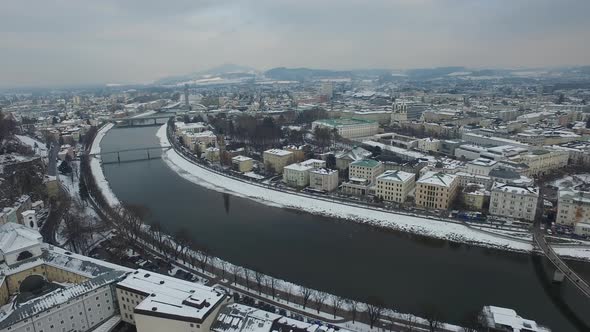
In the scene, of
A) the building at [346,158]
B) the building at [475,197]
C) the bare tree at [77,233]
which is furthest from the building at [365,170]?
the bare tree at [77,233]

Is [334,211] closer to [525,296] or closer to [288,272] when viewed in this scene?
[288,272]

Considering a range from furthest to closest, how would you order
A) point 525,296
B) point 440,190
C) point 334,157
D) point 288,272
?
point 334,157, point 440,190, point 288,272, point 525,296

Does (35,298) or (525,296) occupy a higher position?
(35,298)

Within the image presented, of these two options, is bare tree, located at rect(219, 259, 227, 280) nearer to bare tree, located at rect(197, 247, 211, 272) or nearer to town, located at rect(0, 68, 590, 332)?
town, located at rect(0, 68, 590, 332)

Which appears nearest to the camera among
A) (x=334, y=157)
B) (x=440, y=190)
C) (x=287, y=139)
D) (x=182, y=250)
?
(x=182, y=250)

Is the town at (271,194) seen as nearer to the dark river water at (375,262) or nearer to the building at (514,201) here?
the building at (514,201)

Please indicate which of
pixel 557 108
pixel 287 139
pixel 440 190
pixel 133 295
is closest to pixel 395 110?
pixel 287 139
